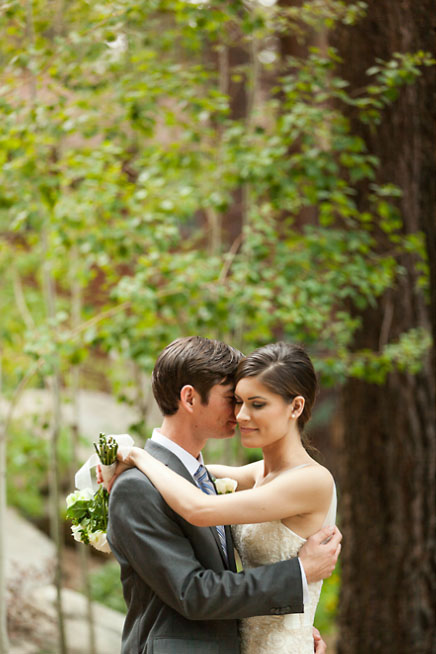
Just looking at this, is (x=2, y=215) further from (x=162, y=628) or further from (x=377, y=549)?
(x=162, y=628)

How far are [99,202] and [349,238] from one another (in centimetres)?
151

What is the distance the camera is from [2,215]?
649 cm

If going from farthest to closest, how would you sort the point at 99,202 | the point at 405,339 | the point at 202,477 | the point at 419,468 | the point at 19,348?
A: the point at 19,348
the point at 419,468
the point at 405,339
the point at 99,202
the point at 202,477

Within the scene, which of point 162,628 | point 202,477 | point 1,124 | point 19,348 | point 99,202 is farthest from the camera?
point 19,348

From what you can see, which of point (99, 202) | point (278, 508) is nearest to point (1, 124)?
point (99, 202)

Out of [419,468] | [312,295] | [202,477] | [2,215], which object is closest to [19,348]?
[2,215]

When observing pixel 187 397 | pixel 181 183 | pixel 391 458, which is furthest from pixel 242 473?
pixel 391 458

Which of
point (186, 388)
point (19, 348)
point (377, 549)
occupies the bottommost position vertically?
point (377, 549)

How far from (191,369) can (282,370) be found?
0.26 meters

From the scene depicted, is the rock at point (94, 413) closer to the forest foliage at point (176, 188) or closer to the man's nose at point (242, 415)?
the forest foliage at point (176, 188)

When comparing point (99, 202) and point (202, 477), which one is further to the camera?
point (99, 202)

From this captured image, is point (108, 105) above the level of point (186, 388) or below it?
above

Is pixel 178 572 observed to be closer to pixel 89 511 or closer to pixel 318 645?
pixel 89 511

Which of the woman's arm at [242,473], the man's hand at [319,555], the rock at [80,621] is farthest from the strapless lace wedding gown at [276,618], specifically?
the rock at [80,621]
